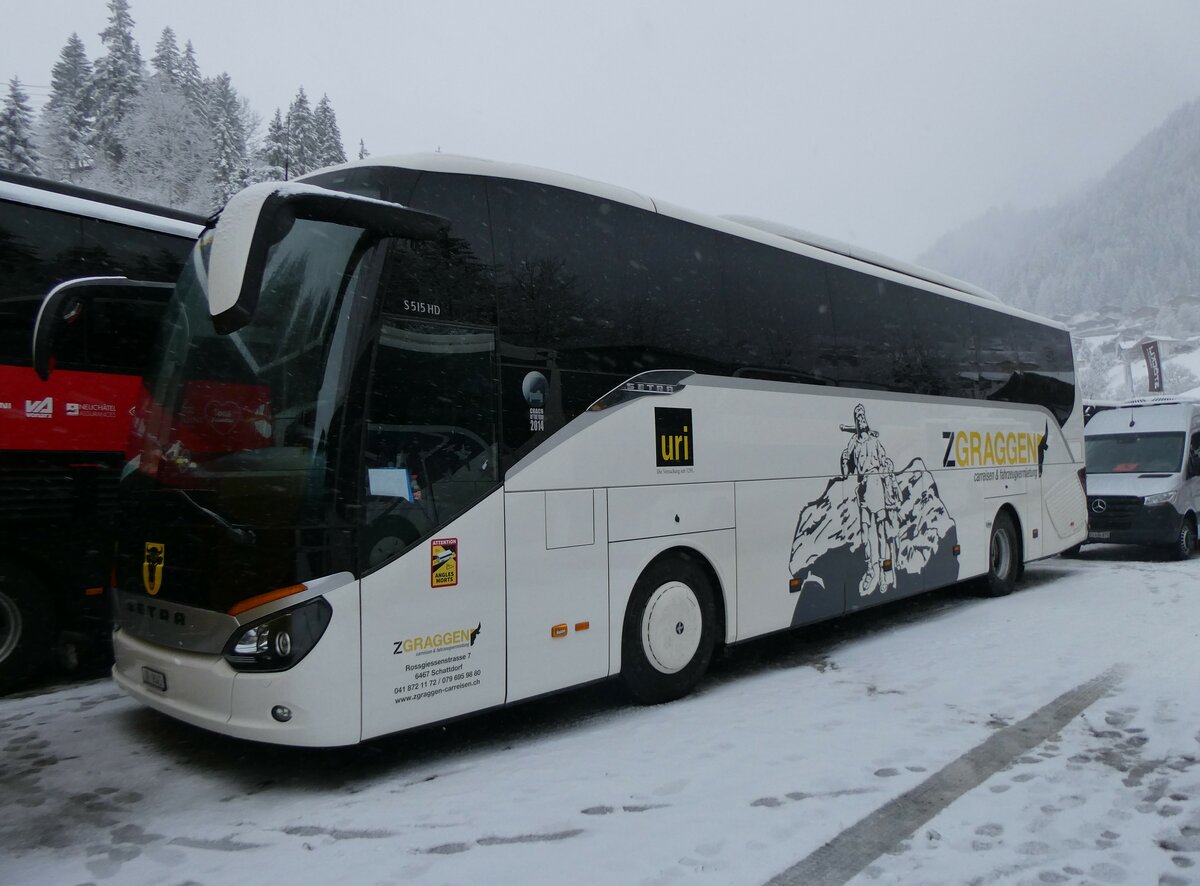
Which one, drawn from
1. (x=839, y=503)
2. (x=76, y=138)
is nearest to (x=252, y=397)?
(x=839, y=503)

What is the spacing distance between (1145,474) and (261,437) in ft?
Answer: 53.3

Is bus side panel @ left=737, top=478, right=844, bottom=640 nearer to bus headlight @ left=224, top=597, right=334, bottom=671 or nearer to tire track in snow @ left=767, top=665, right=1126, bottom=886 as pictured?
tire track in snow @ left=767, top=665, right=1126, bottom=886

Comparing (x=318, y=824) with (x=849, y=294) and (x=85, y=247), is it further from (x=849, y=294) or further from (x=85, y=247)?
(x=849, y=294)

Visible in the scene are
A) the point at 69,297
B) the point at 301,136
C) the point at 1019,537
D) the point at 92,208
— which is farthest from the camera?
the point at 301,136

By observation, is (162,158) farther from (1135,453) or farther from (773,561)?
(773,561)

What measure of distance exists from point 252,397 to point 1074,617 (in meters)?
8.70

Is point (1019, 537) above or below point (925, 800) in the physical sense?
above

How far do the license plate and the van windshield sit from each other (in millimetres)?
16562

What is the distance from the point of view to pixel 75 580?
7.28m


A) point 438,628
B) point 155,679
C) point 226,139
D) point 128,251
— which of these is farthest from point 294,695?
point 226,139

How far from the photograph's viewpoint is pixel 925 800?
459cm

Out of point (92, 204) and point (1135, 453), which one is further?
point (1135, 453)

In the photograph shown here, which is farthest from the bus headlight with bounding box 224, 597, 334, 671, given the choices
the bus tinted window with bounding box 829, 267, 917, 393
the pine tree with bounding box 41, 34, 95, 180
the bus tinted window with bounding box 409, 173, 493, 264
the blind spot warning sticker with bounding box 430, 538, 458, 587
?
the pine tree with bounding box 41, 34, 95, 180

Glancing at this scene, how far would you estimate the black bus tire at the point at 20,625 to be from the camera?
6.92 metres
